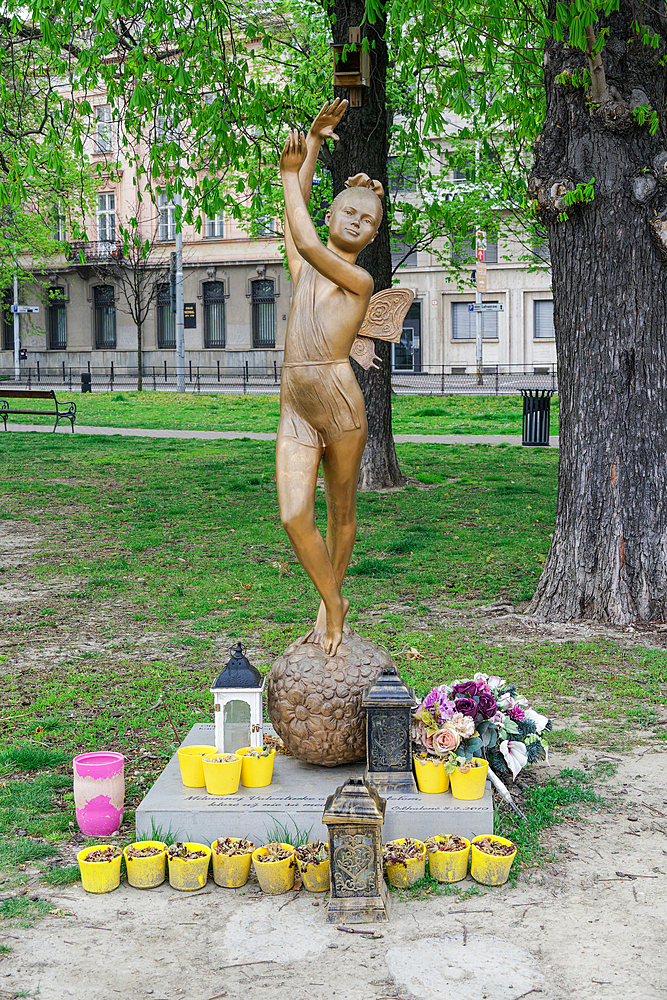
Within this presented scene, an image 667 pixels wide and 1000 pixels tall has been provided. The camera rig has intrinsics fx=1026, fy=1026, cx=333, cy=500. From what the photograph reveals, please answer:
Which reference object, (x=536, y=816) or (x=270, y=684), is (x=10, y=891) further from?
(x=536, y=816)

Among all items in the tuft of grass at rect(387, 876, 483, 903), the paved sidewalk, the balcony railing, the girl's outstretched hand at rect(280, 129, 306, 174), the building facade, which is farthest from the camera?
the balcony railing

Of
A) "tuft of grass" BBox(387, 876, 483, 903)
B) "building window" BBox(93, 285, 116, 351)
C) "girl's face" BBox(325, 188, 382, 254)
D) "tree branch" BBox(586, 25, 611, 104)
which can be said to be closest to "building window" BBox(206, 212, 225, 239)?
"building window" BBox(93, 285, 116, 351)

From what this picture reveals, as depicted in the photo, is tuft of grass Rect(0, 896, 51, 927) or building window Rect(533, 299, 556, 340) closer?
tuft of grass Rect(0, 896, 51, 927)

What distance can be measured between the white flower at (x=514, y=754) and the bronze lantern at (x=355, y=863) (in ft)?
3.60

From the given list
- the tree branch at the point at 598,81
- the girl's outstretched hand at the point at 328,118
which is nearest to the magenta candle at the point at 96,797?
the girl's outstretched hand at the point at 328,118

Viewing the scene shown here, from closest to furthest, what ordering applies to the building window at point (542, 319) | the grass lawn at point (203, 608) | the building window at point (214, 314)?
the grass lawn at point (203, 608)
the building window at point (542, 319)
the building window at point (214, 314)

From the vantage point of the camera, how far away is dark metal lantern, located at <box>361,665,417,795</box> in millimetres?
4473

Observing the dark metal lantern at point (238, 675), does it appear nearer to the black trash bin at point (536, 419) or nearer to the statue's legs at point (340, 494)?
the statue's legs at point (340, 494)

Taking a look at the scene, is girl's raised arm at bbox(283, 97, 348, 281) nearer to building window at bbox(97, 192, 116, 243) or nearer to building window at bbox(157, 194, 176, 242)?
building window at bbox(97, 192, 116, 243)

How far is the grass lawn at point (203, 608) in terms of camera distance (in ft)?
18.4

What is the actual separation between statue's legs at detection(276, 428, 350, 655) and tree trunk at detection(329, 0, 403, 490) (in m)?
7.01

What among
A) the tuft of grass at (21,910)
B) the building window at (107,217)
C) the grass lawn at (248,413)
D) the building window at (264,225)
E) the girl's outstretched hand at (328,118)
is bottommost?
the tuft of grass at (21,910)

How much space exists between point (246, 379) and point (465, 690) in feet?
124

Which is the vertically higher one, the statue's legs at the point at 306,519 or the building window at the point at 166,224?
the building window at the point at 166,224
